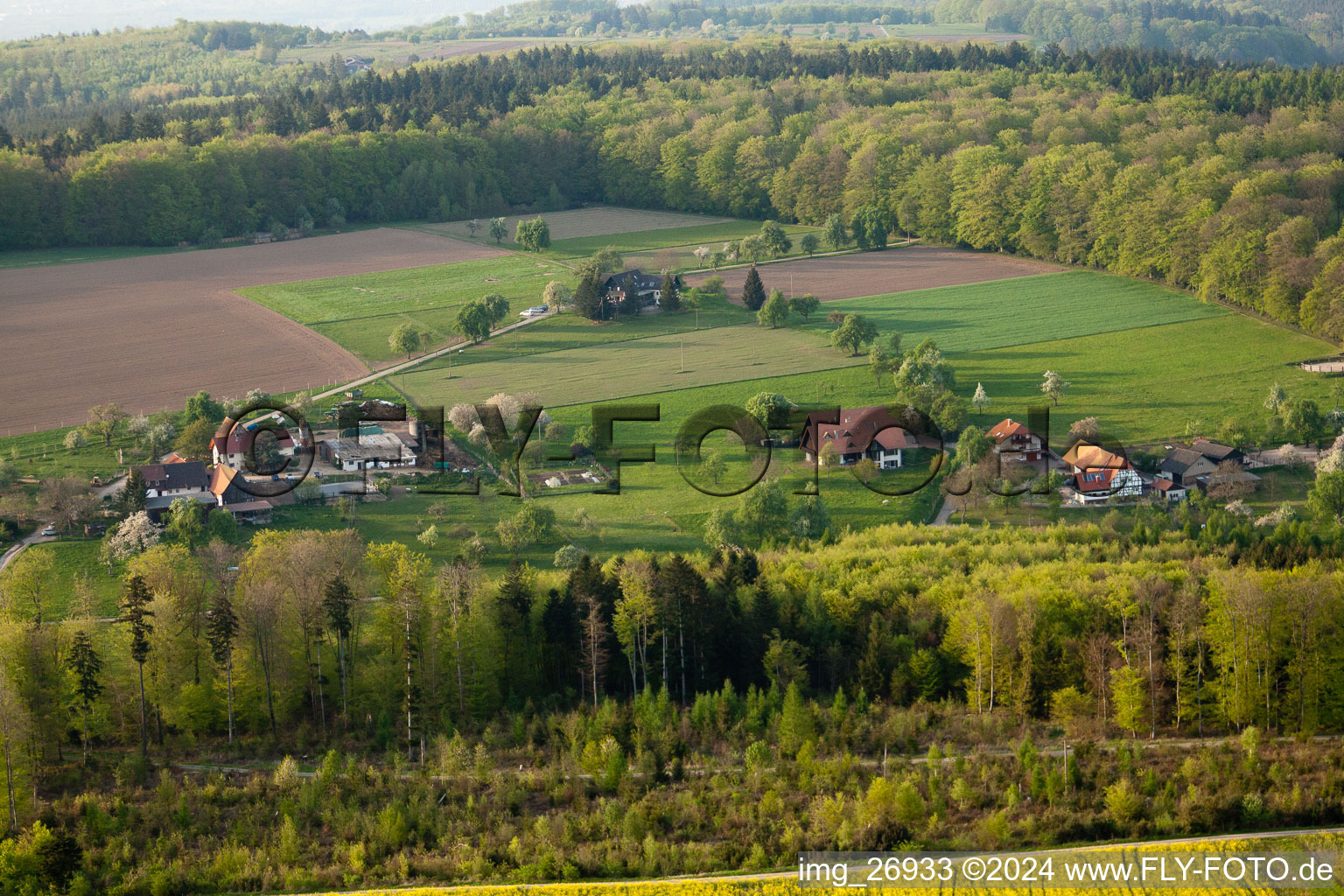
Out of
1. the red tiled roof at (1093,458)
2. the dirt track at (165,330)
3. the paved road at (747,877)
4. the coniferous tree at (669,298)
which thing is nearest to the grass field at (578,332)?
the coniferous tree at (669,298)

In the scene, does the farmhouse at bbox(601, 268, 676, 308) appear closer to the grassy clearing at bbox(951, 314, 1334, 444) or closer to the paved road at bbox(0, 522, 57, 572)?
the grassy clearing at bbox(951, 314, 1334, 444)

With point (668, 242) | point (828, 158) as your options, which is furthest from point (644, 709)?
point (828, 158)

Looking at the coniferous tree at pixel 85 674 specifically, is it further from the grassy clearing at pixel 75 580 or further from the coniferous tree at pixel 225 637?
the grassy clearing at pixel 75 580

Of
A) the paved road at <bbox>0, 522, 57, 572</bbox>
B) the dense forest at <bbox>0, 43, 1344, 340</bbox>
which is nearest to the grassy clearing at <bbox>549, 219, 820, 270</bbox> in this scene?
the dense forest at <bbox>0, 43, 1344, 340</bbox>

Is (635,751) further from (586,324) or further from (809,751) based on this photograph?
(586,324)

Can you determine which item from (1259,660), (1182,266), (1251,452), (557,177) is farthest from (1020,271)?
(1259,660)

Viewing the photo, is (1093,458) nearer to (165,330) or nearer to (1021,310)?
(1021,310)

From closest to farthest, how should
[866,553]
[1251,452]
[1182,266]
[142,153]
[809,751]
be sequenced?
[809,751] → [866,553] → [1251,452] → [1182,266] → [142,153]
